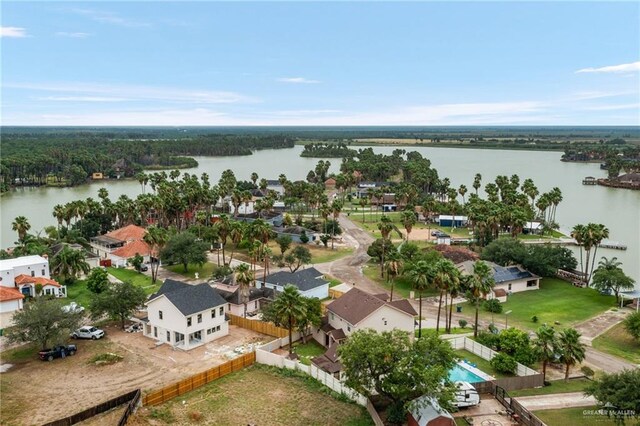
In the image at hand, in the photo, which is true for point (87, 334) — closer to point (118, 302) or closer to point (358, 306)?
point (118, 302)

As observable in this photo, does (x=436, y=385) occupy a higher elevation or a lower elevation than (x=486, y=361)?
higher

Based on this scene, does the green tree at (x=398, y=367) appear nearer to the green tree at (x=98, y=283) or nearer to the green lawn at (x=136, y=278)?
the green tree at (x=98, y=283)

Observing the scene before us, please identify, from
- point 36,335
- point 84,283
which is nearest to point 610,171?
point 84,283

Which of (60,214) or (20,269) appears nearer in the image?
(20,269)

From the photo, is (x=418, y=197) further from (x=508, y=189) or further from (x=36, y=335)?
(x=36, y=335)

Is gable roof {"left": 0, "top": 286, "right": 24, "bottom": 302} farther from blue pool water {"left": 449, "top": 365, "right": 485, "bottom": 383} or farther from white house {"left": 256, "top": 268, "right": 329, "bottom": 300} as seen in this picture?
Result: blue pool water {"left": 449, "top": 365, "right": 485, "bottom": 383}

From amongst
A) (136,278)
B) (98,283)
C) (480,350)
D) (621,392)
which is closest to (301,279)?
(480,350)

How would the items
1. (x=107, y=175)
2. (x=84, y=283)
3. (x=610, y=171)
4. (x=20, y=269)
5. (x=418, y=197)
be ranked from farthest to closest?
(x=107, y=175), (x=610, y=171), (x=418, y=197), (x=84, y=283), (x=20, y=269)
